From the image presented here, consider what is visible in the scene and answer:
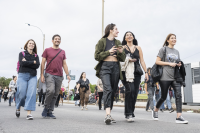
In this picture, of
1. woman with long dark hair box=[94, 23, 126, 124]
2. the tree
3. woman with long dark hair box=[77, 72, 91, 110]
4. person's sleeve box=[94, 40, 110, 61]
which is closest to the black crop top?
woman with long dark hair box=[94, 23, 126, 124]

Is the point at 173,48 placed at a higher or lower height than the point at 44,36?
lower

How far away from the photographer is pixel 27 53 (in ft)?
20.6

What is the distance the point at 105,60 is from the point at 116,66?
0.28 m

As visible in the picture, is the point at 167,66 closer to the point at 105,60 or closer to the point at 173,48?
the point at 173,48

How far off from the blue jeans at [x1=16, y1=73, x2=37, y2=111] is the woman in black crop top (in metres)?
2.35

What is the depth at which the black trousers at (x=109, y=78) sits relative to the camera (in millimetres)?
4902

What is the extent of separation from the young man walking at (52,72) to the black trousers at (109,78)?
153 centimetres

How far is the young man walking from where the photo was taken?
19.6 ft

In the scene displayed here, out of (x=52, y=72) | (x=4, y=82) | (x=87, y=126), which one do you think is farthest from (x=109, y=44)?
(x=4, y=82)

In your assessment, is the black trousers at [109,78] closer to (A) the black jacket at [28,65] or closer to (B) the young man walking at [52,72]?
(B) the young man walking at [52,72]

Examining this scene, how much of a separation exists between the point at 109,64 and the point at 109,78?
304mm

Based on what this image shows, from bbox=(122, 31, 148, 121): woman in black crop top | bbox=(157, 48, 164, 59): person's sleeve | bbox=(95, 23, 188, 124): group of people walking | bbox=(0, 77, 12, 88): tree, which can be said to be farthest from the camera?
bbox=(0, 77, 12, 88): tree

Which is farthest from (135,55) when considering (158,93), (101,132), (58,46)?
(158,93)

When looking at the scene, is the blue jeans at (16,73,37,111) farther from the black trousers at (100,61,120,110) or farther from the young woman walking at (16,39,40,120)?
the black trousers at (100,61,120,110)
